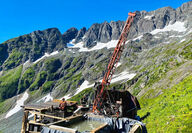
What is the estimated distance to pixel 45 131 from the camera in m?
9.55

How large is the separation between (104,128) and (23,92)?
209230mm

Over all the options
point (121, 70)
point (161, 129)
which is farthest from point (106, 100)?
point (121, 70)

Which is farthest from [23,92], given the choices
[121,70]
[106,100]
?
[106,100]

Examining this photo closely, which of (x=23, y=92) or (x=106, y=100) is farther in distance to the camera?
(x=23, y=92)

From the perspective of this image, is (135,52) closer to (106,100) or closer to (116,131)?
(106,100)

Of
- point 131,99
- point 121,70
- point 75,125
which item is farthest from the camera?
point 121,70

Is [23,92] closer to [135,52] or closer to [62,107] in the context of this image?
[135,52]

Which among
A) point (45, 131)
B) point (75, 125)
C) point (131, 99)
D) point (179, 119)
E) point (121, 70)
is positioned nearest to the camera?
point (45, 131)

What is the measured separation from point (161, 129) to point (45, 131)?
12.3 metres

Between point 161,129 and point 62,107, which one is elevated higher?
point 62,107

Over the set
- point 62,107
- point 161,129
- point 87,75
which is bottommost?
point 161,129

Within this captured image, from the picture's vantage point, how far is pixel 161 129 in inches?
612

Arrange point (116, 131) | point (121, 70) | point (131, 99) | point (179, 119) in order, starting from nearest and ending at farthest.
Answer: point (116, 131), point (179, 119), point (131, 99), point (121, 70)

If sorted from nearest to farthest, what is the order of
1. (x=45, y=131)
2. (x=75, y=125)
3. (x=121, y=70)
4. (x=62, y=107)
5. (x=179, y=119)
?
(x=45, y=131) < (x=75, y=125) < (x=179, y=119) < (x=62, y=107) < (x=121, y=70)
